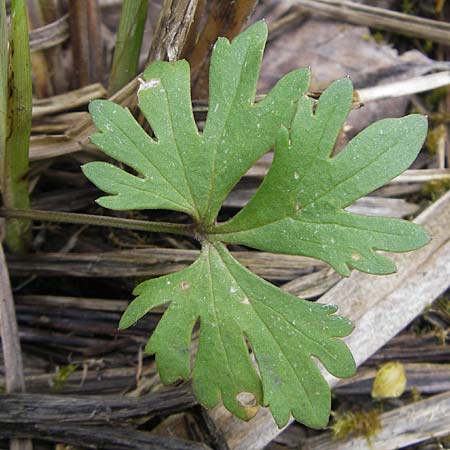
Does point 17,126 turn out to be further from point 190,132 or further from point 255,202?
point 255,202

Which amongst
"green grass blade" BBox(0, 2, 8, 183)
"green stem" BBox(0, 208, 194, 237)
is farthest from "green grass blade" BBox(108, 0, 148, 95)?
"green stem" BBox(0, 208, 194, 237)

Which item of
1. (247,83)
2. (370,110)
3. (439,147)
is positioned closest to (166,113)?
(247,83)

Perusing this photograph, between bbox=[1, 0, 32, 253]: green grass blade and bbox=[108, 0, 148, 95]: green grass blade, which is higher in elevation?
bbox=[108, 0, 148, 95]: green grass blade

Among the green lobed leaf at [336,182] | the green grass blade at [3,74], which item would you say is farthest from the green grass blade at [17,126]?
the green lobed leaf at [336,182]

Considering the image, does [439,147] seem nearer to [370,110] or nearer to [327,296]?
[370,110]

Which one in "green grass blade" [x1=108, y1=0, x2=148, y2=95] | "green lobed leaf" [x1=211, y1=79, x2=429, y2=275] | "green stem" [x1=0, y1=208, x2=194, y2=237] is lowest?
"green lobed leaf" [x1=211, y1=79, x2=429, y2=275]

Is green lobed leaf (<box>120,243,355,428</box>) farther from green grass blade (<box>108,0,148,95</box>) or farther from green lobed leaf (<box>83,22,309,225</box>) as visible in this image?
green grass blade (<box>108,0,148,95</box>)
